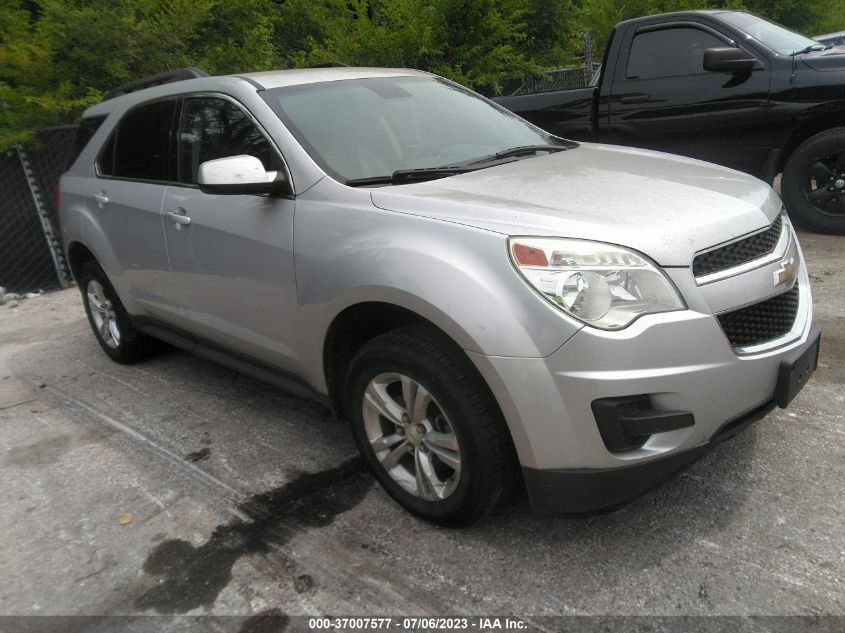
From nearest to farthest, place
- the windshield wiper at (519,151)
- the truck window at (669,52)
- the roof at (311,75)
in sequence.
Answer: the windshield wiper at (519,151), the roof at (311,75), the truck window at (669,52)

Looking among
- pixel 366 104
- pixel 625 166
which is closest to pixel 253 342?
pixel 366 104

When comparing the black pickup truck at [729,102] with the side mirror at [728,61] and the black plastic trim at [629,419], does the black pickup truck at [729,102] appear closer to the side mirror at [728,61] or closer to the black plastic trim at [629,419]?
the side mirror at [728,61]

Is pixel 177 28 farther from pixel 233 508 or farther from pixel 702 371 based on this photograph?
pixel 702 371

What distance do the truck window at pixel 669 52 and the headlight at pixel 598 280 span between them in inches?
190

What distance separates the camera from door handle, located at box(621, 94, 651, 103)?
6.64 meters

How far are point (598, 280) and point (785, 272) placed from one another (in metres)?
0.84

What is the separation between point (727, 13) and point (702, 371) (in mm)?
5392

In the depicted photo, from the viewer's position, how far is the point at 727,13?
6500 millimetres

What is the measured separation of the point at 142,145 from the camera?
4.25 m

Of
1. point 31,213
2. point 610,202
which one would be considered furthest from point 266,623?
point 31,213

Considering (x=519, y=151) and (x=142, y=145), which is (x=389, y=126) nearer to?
(x=519, y=151)

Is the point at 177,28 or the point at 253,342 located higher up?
the point at 177,28

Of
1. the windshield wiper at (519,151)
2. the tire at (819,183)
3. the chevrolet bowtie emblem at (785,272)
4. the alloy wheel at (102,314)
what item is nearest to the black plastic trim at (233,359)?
the alloy wheel at (102,314)

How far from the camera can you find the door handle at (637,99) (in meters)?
6.64
